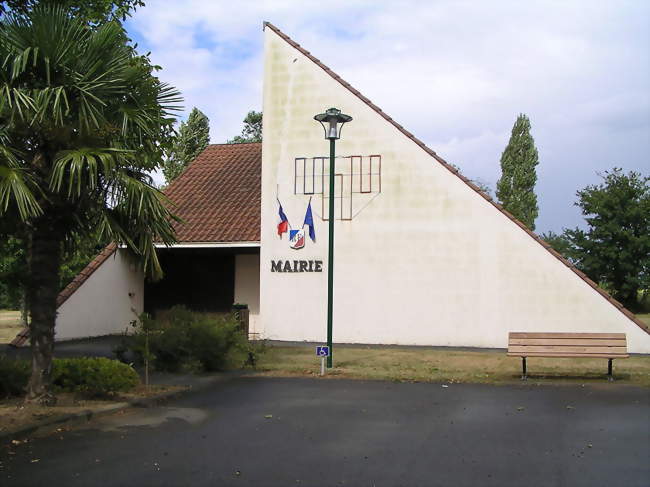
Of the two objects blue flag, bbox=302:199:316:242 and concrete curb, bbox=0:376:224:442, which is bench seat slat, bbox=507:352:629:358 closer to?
concrete curb, bbox=0:376:224:442

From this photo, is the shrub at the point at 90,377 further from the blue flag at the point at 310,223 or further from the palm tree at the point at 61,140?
the blue flag at the point at 310,223

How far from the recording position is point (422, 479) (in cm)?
665

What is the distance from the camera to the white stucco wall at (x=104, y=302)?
20.8m

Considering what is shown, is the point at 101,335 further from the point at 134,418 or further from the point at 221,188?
the point at 134,418

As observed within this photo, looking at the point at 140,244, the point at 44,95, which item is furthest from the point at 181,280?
the point at 44,95

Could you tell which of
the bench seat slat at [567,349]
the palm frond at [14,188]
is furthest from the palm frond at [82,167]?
the bench seat slat at [567,349]

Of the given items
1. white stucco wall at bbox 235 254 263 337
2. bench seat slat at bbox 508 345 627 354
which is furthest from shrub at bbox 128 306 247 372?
white stucco wall at bbox 235 254 263 337

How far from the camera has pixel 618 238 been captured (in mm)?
35219

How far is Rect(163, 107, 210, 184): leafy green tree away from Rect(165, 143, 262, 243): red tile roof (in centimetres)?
1503

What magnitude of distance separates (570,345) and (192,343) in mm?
6865

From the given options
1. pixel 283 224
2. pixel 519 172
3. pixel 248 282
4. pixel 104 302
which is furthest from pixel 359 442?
pixel 519 172

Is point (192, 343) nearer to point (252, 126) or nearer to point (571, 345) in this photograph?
point (571, 345)

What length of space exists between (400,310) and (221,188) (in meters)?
8.29

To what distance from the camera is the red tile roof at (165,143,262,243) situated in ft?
72.1
